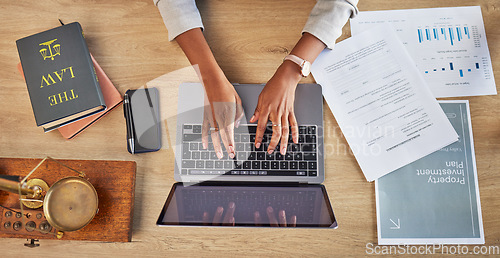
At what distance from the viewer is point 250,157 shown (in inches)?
29.2

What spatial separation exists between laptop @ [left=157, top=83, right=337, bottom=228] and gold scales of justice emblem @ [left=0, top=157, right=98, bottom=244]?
0.17 metres

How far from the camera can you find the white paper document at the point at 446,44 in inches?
31.0

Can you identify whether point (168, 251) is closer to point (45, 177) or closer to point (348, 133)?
point (45, 177)

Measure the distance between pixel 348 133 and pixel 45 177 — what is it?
713mm

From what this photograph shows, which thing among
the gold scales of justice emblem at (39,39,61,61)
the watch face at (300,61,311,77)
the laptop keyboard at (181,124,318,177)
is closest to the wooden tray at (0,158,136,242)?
the laptop keyboard at (181,124,318,177)

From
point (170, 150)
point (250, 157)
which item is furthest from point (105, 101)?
point (250, 157)

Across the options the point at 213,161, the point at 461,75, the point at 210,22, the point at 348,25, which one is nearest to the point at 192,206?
the point at 213,161

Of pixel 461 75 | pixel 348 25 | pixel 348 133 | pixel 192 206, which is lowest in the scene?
pixel 192 206

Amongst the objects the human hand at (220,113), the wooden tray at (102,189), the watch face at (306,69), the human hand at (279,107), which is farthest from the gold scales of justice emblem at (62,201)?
the watch face at (306,69)

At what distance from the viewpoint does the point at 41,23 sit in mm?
840

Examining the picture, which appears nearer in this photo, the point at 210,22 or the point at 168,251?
the point at 168,251

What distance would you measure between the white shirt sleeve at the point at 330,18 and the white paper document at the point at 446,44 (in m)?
0.07

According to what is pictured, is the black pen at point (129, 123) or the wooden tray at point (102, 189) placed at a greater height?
the black pen at point (129, 123)

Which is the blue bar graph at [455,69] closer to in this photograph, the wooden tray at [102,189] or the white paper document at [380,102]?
the white paper document at [380,102]
